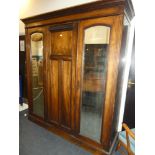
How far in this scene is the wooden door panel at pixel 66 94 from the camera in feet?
6.72

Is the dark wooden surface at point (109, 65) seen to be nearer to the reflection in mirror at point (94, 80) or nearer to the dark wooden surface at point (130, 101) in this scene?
the reflection in mirror at point (94, 80)

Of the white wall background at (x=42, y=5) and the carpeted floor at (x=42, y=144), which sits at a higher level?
the white wall background at (x=42, y=5)

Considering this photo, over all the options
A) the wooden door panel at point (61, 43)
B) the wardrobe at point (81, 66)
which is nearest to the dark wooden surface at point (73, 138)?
the wardrobe at point (81, 66)

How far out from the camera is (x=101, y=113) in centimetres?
185

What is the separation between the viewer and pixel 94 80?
1925mm

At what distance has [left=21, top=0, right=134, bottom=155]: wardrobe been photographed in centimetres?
159

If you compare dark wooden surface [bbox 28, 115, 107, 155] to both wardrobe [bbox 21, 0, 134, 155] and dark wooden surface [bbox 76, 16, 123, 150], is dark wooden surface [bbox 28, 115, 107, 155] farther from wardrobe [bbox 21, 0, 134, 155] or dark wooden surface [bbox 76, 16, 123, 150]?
dark wooden surface [bbox 76, 16, 123, 150]

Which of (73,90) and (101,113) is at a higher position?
(73,90)

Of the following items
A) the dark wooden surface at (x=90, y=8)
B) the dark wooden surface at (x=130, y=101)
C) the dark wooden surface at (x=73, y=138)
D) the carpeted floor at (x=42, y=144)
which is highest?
the dark wooden surface at (x=90, y=8)

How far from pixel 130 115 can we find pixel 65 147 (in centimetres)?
127

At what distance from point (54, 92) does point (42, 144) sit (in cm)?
90

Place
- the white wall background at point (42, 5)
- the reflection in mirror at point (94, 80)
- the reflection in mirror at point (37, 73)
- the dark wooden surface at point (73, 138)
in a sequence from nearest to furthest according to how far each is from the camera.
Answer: the reflection in mirror at point (94, 80)
the dark wooden surface at point (73, 138)
the white wall background at point (42, 5)
the reflection in mirror at point (37, 73)
